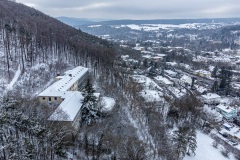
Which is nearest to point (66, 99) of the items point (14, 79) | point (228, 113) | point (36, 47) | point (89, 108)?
point (89, 108)

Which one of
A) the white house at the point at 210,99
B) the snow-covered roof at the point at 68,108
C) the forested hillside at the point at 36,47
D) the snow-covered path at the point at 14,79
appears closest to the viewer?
the snow-covered roof at the point at 68,108

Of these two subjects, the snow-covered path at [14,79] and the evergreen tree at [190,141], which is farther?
the snow-covered path at [14,79]

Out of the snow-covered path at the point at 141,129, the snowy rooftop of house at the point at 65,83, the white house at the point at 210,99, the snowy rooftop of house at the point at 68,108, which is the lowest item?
the white house at the point at 210,99

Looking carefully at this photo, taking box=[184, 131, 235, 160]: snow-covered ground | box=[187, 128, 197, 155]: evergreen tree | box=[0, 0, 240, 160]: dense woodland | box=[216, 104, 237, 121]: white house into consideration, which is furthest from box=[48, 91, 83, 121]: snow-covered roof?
box=[216, 104, 237, 121]: white house

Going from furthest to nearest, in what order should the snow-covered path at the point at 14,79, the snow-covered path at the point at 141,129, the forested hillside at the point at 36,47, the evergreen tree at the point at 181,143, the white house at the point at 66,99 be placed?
1. the forested hillside at the point at 36,47
2. the snow-covered path at the point at 14,79
3. the snow-covered path at the point at 141,129
4. the evergreen tree at the point at 181,143
5. the white house at the point at 66,99

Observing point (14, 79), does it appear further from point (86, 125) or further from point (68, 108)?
point (86, 125)

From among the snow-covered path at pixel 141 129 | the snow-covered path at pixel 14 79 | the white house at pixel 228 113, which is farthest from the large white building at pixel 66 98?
the white house at pixel 228 113

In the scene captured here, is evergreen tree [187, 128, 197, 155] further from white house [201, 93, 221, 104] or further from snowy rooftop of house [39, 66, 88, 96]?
white house [201, 93, 221, 104]

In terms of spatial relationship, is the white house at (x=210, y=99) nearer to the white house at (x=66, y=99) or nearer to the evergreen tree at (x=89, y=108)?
the white house at (x=66, y=99)
